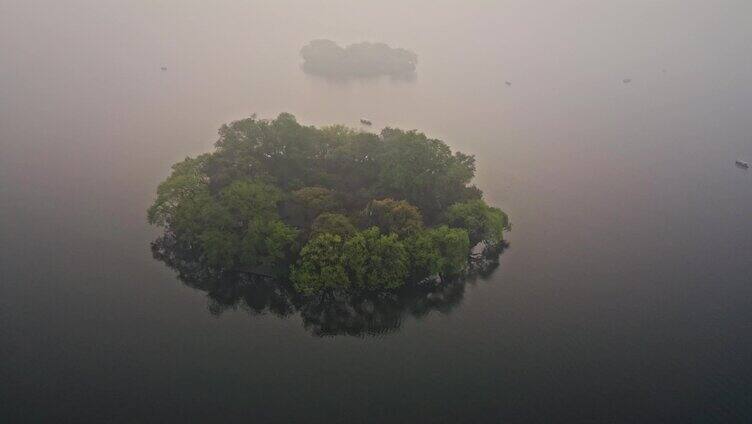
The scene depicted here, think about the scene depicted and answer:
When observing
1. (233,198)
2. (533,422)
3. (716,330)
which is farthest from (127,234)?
(716,330)

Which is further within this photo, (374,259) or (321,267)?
(374,259)

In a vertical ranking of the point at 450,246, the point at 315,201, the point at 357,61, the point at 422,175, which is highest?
the point at 357,61

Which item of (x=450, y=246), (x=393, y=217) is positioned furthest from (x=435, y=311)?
Answer: (x=393, y=217)

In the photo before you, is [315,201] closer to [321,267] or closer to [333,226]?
[333,226]

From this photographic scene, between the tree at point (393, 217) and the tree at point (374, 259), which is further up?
the tree at point (393, 217)

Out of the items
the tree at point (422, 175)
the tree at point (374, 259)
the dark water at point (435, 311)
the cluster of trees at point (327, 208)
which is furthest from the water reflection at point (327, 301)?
the tree at point (422, 175)

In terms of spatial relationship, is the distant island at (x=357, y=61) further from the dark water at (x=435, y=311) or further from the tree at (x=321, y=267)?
the tree at (x=321, y=267)
